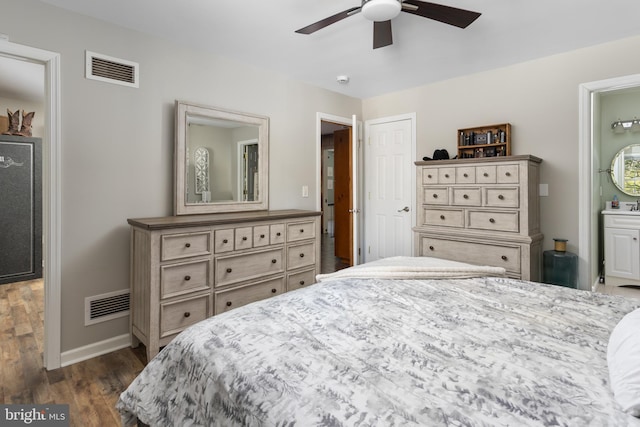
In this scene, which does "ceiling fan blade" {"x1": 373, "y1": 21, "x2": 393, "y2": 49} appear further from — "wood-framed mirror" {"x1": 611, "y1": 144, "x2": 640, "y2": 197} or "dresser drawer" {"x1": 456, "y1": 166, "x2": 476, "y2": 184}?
"wood-framed mirror" {"x1": 611, "y1": 144, "x2": 640, "y2": 197}

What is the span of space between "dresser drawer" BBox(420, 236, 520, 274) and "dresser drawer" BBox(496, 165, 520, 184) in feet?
1.97

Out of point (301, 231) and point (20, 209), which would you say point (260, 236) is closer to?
point (301, 231)

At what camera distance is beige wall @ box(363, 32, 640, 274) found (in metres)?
3.03

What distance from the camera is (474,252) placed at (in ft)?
10.8

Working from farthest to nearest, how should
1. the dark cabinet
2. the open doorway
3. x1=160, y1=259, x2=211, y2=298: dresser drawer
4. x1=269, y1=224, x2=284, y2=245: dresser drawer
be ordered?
the open doorway → the dark cabinet → x1=269, y1=224, x2=284, y2=245: dresser drawer → x1=160, y1=259, x2=211, y2=298: dresser drawer

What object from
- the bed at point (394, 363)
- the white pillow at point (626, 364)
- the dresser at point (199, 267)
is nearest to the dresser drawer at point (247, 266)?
the dresser at point (199, 267)

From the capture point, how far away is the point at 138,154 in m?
2.72

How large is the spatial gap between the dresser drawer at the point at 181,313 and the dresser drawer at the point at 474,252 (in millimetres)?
2286

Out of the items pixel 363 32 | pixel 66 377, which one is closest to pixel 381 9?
pixel 363 32

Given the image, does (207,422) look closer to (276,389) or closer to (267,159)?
(276,389)

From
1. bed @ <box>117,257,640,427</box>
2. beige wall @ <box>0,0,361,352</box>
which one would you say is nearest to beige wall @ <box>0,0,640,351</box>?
beige wall @ <box>0,0,361,352</box>

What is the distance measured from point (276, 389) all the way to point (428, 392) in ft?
1.24

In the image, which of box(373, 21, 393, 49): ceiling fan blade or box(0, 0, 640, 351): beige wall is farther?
box(0, 0, 640, 351): beige wall

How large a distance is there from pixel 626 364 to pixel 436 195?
282cm
